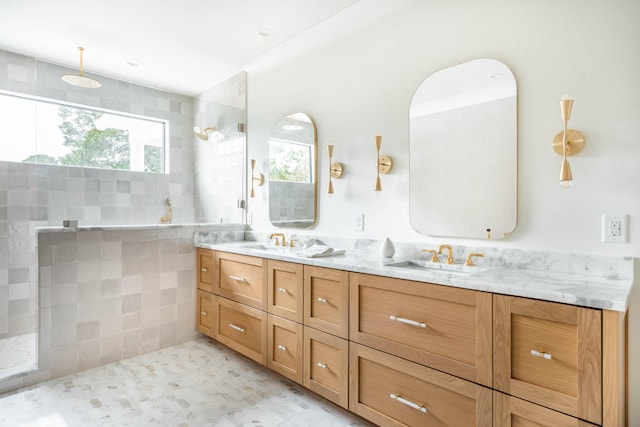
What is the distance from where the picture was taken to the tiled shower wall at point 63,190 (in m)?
3.33

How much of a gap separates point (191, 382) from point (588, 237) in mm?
2494

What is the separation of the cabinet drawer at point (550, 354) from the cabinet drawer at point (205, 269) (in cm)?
236

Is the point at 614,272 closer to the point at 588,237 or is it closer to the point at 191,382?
the point at 588,237

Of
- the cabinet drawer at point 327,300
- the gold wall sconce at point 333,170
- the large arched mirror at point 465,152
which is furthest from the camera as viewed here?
the gold wall sconce at point 333,170

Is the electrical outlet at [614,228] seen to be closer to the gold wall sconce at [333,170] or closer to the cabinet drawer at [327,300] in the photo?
the cabinet drawer at [327,300]

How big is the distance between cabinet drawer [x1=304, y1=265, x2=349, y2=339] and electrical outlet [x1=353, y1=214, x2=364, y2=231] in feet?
1.93

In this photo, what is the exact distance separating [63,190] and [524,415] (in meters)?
4.17

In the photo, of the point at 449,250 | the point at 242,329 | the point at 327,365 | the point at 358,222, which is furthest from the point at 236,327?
the point at 449,250

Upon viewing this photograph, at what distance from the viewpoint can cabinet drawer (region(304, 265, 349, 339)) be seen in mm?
1977

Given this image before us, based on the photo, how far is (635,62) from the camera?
152 centimetres

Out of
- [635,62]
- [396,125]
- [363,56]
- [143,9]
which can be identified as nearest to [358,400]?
[396,125]

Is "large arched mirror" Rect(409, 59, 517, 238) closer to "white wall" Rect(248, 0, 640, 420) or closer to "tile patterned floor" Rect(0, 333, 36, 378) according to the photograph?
"white wall" Rect(248, 0, 640, 420)

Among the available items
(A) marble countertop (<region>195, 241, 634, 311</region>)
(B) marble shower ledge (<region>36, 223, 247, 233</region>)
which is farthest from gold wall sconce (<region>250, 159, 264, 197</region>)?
(A) marble countertop (<region>195, 241, 634, 311</region>)

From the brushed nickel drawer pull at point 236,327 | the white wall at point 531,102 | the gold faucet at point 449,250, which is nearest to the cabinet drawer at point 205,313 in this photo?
the brushed nickel drawer pull at point 236,327
